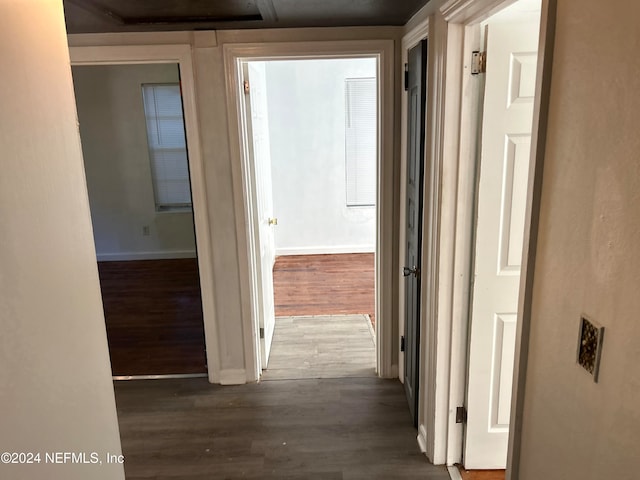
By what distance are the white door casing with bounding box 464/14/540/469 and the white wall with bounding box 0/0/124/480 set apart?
1.48 metres

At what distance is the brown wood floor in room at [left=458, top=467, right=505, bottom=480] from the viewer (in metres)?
2.18

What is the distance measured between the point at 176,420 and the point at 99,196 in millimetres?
3839

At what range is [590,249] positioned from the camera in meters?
0.92

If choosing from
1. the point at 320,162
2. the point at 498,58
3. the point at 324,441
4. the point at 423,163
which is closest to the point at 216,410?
the point at 324,441

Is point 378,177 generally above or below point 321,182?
above

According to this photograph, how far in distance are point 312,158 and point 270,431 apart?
147 inches

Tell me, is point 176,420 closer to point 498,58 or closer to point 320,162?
point 498,58

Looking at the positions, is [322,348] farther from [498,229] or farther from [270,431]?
[498,229]

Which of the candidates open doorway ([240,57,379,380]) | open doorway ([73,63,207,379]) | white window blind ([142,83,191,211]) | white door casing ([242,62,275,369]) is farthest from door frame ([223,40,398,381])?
white window blind ([142,83,191,211])

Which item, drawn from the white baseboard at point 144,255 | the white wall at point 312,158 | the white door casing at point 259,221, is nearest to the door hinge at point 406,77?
the white door casing at point 259,221

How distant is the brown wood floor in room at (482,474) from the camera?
2.18 meters

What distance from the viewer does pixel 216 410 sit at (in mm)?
2779

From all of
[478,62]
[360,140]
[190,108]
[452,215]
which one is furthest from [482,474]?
[360,140]

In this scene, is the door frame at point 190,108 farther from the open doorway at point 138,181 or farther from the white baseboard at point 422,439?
the open doorway at point 138,181
